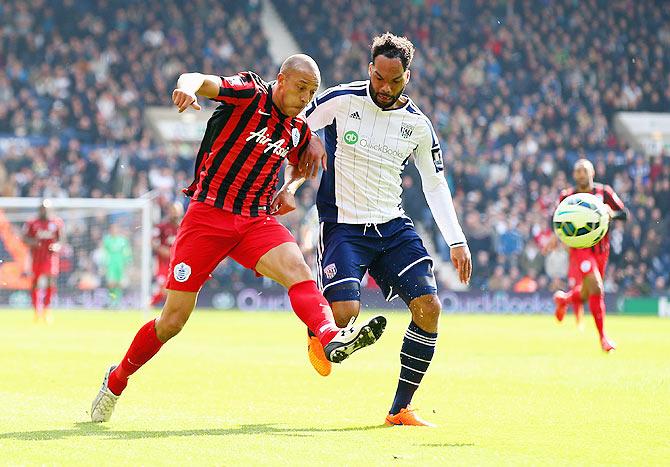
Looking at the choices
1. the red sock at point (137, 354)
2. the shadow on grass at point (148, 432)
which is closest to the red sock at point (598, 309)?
the shadow on grass at point (148, 432)

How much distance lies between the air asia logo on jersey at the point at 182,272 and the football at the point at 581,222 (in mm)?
4837

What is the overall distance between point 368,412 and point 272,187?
1.80 m

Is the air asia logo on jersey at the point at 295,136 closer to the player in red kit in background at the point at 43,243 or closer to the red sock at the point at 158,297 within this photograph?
the player in red kit in background at the point at 43,243

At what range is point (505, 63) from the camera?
34.5m

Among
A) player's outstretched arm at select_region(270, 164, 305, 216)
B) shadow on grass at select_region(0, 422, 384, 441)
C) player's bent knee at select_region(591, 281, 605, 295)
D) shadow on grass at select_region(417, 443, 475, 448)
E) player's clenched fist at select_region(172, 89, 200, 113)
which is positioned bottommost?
shadow on grass at select_region(0, 422, 384, 441)

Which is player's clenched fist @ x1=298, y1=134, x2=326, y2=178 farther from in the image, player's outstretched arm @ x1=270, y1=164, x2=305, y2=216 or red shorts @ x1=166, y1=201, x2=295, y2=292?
red shorts @ x1=166, y1=201, x2=295, y2=292

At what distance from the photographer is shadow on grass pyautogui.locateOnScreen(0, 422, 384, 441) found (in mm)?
6395

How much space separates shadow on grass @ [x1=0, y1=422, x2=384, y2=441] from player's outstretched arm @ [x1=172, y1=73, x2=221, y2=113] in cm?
189

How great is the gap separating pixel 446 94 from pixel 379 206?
25574mm

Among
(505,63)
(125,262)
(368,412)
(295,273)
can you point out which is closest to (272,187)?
(295,273)

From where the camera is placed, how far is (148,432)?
6.62 metres

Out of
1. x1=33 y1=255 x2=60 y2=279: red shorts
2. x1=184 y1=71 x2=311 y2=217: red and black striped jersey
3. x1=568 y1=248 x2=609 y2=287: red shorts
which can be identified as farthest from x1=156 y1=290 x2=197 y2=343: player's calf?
x1=33 y1=255 x2=60 y2=279: red shorts

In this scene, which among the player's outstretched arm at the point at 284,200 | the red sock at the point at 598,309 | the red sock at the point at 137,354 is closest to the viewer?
the red sock at the point at 137,354

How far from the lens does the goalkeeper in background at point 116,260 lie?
81.3 feet
